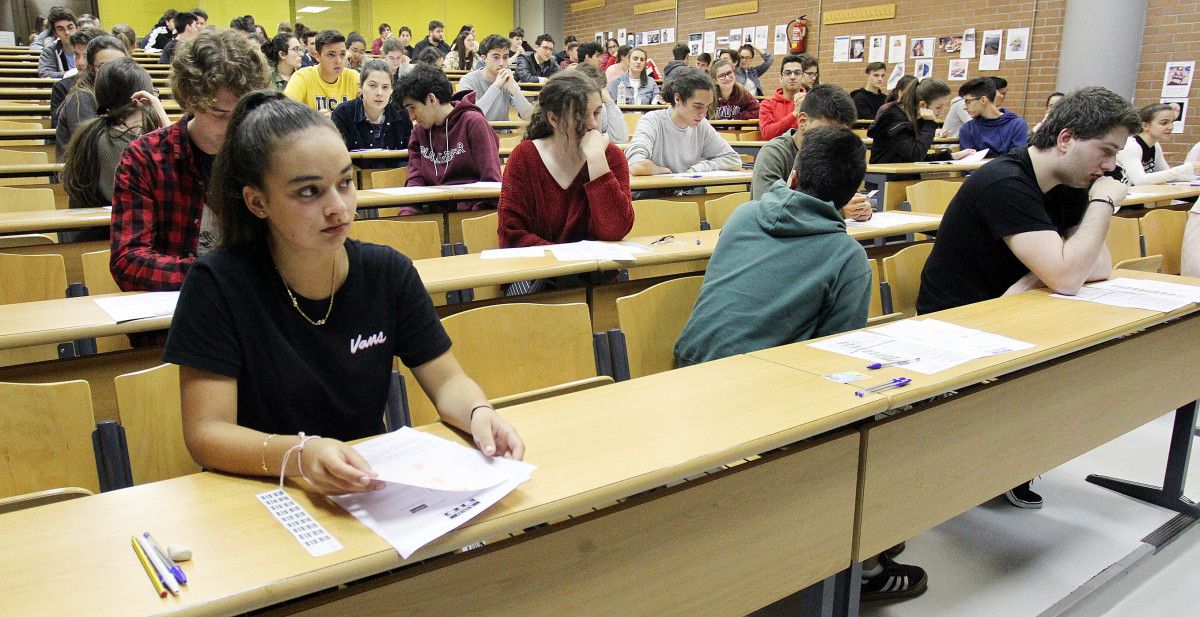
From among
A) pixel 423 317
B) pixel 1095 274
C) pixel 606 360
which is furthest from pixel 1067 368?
pixel 423 317

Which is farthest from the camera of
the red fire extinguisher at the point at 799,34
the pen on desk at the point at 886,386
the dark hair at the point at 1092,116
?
the red fire extinguisher at the point at 799,34

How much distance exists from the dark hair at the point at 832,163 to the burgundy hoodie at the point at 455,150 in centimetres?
251

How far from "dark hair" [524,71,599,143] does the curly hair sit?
45.6 inches

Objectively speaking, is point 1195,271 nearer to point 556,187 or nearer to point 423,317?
point 556,187

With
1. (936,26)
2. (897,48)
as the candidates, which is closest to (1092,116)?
(936,26)

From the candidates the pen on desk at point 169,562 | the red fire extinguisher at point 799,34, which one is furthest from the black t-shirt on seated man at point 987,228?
the red fire extinguisher at point 799,34

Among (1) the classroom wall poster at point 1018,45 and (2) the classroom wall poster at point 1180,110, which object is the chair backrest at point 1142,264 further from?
(1) the classroom wall poster at point 1018,45

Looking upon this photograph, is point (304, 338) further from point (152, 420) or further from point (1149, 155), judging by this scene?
point (1149, 155)

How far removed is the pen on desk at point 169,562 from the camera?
904 millimetres

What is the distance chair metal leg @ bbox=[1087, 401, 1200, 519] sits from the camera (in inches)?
98.8

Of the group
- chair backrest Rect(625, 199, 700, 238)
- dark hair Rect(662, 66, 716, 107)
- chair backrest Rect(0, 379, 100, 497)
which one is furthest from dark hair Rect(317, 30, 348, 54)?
chair backrest Rect(0, 379, 100, 497)

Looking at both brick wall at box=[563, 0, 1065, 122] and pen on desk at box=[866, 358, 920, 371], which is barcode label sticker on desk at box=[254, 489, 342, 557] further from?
brick wall at box=[563, 0, 1065, 122]

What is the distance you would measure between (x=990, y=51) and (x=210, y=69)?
9.17 metres

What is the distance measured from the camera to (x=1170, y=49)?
24.9 feet
